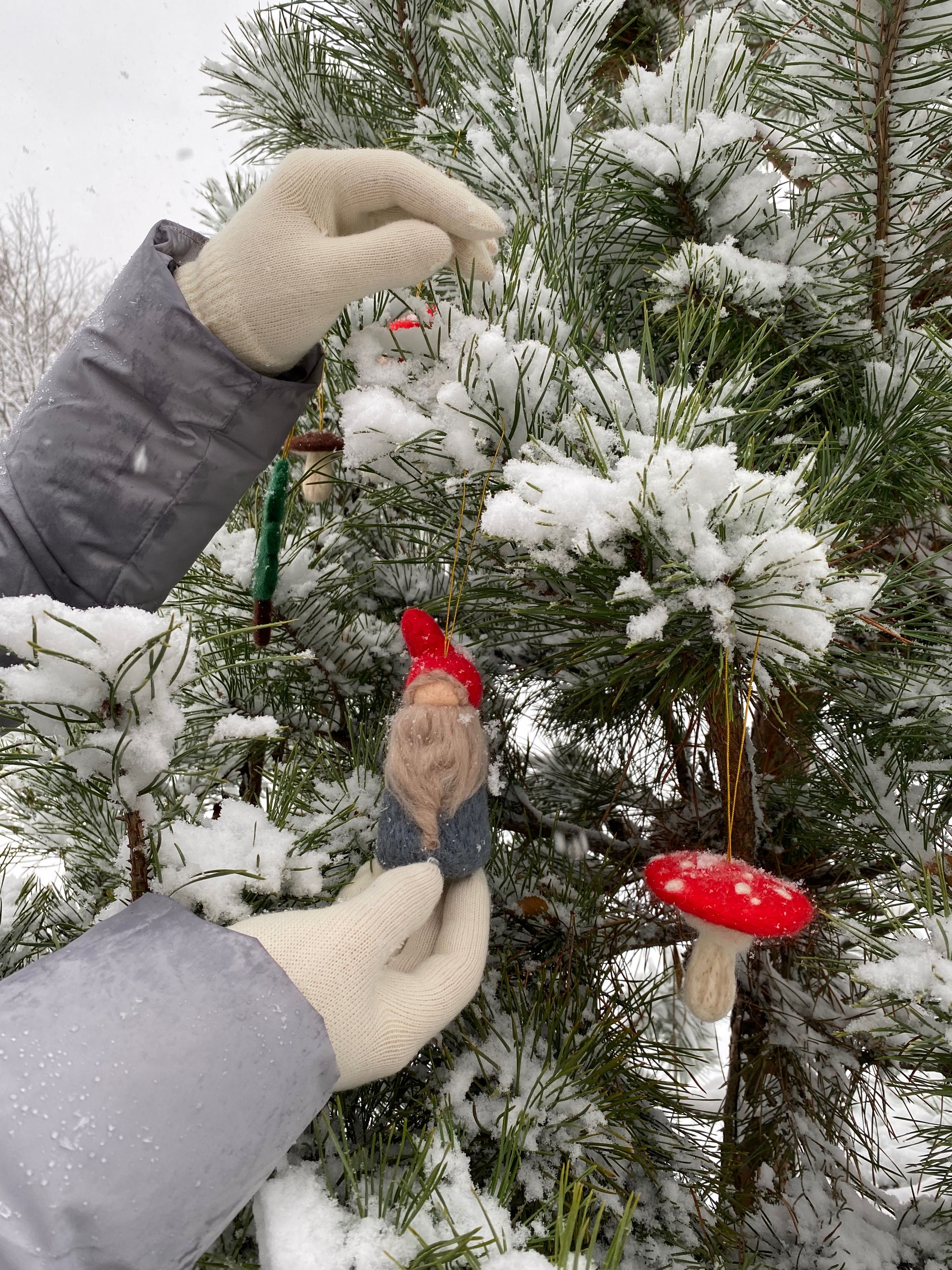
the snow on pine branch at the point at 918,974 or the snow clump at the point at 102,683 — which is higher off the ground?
the snow clump at the point at 102,683

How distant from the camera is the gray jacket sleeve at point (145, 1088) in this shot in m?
0.29

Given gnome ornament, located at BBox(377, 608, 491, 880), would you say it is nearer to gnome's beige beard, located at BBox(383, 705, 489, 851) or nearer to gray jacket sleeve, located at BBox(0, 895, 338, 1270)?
gnome's beige beard, located at BBox(383, 705, 489, 851)

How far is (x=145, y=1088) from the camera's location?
1.02ft

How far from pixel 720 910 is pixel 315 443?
0.42 meters

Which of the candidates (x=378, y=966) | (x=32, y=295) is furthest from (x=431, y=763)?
(x=32, y=295)

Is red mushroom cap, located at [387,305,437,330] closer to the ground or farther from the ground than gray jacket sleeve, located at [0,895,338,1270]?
farther from the ground

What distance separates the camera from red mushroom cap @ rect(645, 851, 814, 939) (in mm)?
407

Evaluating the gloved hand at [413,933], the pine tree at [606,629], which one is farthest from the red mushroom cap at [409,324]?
Result: the gloved hand at [413,933]

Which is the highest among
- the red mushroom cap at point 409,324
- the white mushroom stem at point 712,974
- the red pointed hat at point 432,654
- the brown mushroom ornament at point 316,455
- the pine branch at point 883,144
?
the pine branch at point 883,144

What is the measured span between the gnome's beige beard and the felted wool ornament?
13cm

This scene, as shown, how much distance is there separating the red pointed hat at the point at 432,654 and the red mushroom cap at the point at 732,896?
176mm

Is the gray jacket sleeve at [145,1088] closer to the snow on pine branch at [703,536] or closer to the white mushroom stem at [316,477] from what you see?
the snow on pine branch at [703,536]

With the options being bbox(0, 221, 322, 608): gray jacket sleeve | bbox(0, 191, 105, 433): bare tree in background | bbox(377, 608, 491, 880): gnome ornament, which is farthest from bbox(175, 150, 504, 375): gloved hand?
bbox(0, 191, 105, 433): bare tree in background

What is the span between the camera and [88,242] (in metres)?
4.20
